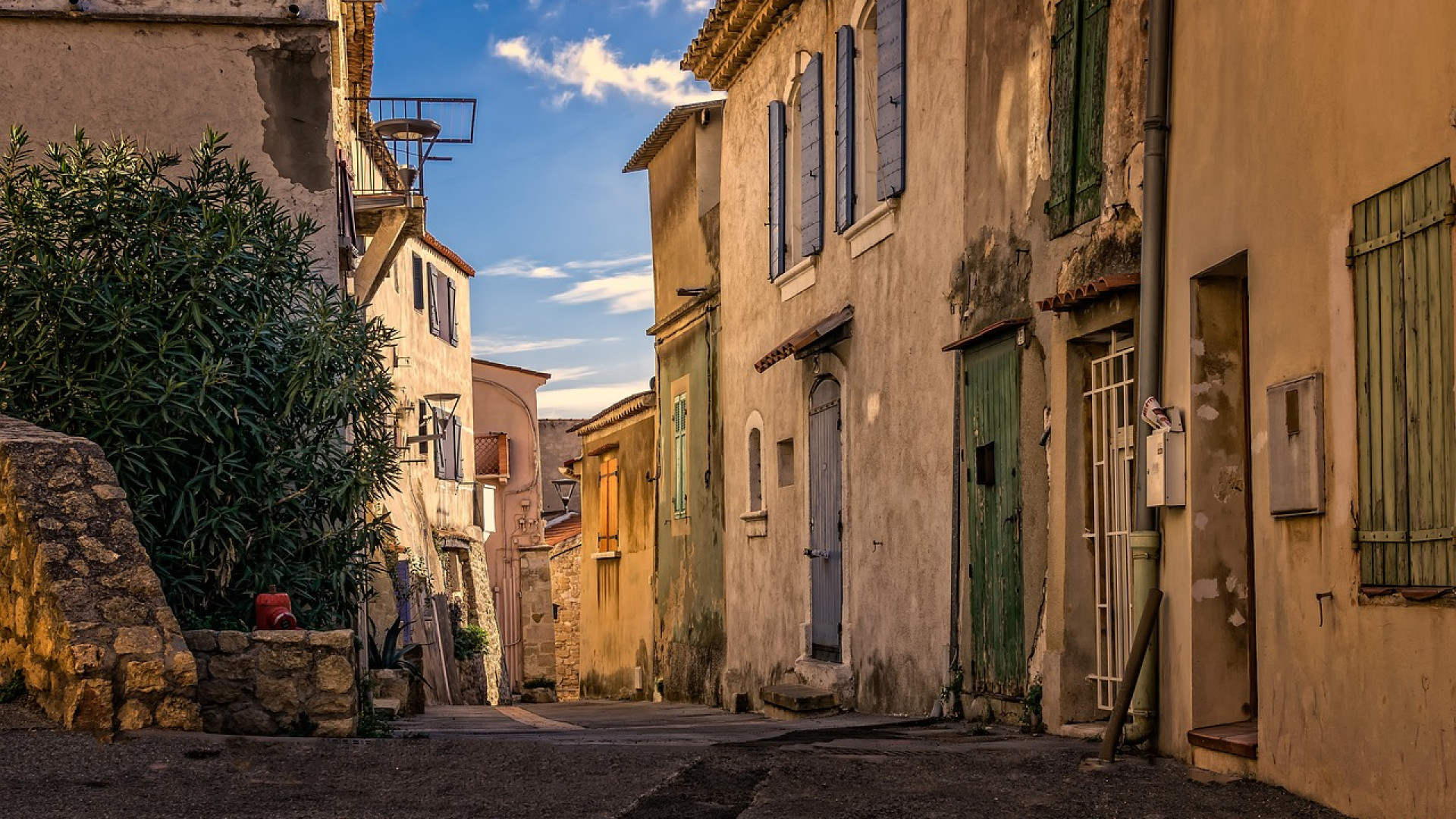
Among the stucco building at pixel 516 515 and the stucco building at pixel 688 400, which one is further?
the stucco building at pixel 516 515

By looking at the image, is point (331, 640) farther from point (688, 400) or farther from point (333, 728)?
point (688, 400)

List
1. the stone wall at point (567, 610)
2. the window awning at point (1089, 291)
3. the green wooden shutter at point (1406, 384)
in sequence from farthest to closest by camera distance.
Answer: the stone wall at point (567, 610)
the window awning at point (1089, 291)
the green wooden shutter at point (1406, 384)

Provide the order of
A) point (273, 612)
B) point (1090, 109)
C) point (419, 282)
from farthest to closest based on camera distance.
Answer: point (419, 282), point (273, 612), point (1090, 109)

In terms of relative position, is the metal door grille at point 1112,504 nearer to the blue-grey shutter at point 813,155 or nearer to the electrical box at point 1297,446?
the electrical box at point 1297,446

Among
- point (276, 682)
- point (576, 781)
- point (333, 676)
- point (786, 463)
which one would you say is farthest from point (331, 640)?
point (786, 463)

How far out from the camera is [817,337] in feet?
47.2

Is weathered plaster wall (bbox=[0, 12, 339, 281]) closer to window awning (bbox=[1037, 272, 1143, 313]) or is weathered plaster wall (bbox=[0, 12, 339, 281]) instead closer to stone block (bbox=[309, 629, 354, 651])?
stone block (bbox=[309, 629, 354, 651])

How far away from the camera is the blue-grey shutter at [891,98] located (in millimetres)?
12812

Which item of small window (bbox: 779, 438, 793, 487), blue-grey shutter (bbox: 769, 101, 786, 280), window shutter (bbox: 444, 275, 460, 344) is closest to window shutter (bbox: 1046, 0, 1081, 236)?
blue-grey shutter (bbox: 769, 101, 786, 280)

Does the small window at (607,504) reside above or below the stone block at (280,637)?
above

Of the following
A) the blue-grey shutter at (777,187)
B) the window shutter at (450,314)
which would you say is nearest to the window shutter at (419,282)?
the window shutter at (450,314)

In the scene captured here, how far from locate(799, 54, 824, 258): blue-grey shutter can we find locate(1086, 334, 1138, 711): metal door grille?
19.2 feet

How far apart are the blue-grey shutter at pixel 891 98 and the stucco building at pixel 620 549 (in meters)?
10.1

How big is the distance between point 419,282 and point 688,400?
10.7 m
